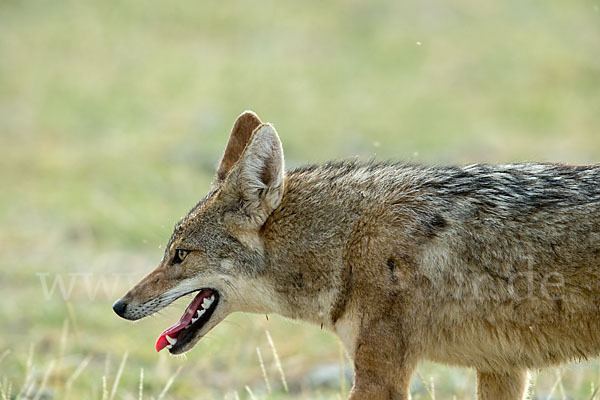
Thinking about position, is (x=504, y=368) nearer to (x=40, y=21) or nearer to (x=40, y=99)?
(x=40, y=99)

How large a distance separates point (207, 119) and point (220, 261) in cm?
1384

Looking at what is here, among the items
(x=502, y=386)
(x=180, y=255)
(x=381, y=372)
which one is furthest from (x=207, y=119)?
(x=381, y=372)

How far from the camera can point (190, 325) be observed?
5195mm

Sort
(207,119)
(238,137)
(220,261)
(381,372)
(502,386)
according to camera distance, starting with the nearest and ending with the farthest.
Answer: (381,372) → (502,386) → (220,261) → (238,137) → (207,119)

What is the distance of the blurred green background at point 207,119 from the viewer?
8383 mm

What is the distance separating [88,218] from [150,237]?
1.42 metres

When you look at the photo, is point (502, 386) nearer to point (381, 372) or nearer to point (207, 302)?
point (381, 372)

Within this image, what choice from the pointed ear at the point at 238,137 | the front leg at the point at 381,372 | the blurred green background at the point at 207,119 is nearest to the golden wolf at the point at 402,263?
the front leg at the point at 381,372

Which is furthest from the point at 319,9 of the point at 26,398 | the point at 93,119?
the point at 26,398

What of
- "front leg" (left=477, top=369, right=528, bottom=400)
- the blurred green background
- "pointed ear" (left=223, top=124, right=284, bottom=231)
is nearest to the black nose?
"pointed ear" (left=223, top=124, right=284, bottom=231)

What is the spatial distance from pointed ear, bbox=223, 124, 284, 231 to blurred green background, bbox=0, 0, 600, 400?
1893 millimetres

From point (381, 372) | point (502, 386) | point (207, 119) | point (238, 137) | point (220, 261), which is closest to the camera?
point (381, 372)

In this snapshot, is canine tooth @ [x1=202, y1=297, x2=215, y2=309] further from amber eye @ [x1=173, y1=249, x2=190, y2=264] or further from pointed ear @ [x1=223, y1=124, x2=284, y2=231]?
pointed ear @ [x1=223, y1=124, x2=284, y2=231]

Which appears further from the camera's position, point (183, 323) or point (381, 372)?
point (183, 323)
